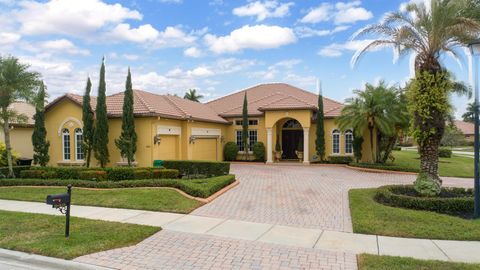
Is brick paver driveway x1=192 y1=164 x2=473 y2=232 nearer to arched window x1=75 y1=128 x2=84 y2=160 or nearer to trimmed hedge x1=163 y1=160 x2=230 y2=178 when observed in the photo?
trimmed hedge x1=163 y1=160 x2=230 y2=178

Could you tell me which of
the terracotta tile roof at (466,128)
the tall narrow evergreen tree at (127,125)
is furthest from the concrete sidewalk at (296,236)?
the terracotta tile roof at (466,128)

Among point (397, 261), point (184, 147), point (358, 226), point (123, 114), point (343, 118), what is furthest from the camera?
point (343, 118)

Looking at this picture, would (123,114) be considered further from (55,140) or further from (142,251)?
(142,251)

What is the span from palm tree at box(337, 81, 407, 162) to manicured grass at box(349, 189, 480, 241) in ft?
42.9

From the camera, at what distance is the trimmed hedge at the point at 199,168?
17148 millimetres

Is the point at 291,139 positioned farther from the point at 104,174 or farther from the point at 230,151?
the point at 104,174

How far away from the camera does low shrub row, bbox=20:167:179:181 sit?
15.4m

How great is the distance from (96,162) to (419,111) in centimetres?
1580

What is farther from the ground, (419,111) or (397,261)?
(419,111)

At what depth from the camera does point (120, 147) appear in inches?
733

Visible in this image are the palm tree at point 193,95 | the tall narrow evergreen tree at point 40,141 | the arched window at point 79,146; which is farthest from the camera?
the palm tree at point 193,95

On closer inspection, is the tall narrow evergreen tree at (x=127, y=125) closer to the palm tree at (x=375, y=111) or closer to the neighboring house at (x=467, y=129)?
the palm tree at (x=375, y=111)

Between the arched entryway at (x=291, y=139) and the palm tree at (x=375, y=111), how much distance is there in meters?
5.33

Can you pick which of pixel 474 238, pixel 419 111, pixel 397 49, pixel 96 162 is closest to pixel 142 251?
pixel 474 238
